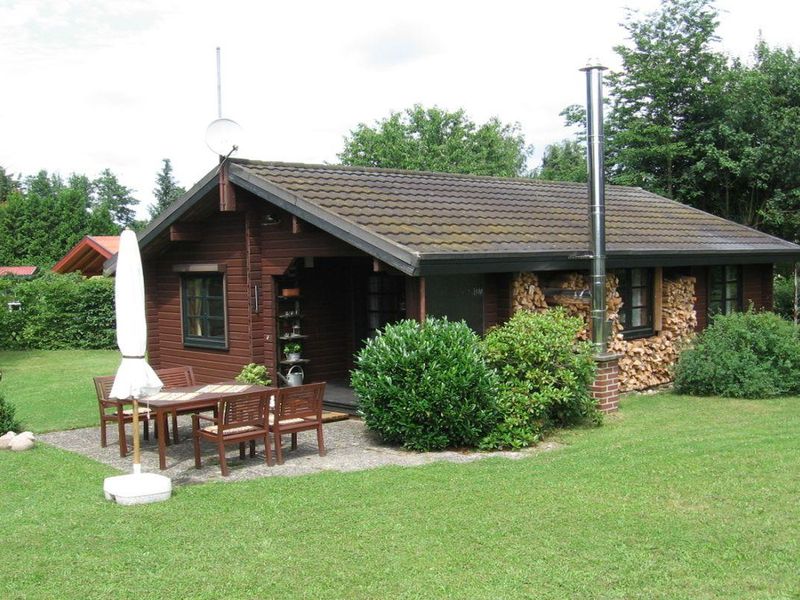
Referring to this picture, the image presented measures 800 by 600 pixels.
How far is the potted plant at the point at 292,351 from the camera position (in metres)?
12.5

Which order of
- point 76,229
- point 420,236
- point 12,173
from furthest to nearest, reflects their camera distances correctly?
point 12,173 < point 76,229 < point 420,236

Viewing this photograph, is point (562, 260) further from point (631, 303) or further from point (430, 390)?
point (430, 390)

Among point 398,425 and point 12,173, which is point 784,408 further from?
point 12,173

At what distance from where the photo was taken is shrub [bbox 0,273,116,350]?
2325 centimetres

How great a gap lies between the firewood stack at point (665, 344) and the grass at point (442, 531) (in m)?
4.67

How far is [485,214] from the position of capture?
1253 centimetres

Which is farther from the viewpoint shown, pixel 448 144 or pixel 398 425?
pixel 448 144

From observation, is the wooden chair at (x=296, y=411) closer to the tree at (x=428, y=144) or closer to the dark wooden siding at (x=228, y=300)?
the dark wooden siding at (x=228, y=300)

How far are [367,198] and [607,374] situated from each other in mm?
4017

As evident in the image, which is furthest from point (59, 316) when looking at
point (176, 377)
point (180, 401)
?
point (180, 401)

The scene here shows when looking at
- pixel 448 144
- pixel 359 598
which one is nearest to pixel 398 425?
pixel 359 598

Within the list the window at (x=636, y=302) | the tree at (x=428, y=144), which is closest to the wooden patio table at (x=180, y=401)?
the window at (x=636, y=302)

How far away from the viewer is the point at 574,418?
1064 cm

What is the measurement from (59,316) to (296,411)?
17.0 m
